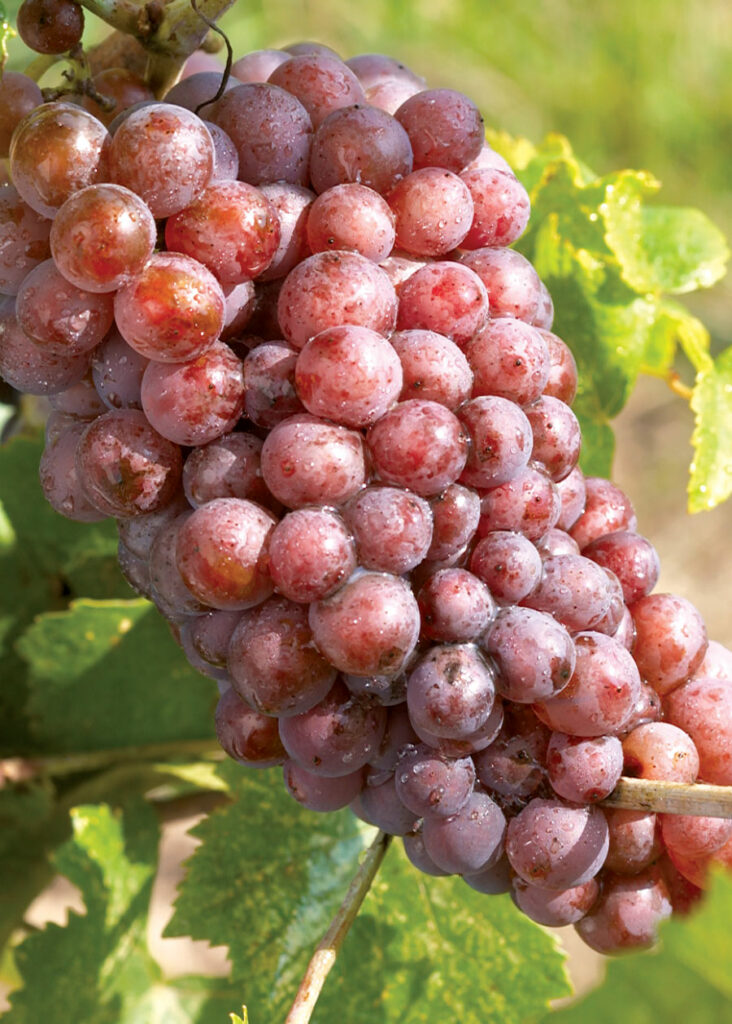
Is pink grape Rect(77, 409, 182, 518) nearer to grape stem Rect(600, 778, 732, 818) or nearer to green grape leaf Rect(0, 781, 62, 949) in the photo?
grape stem Rect(600, 778, 732, 818)

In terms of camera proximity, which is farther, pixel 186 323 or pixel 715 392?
pixel 715 392

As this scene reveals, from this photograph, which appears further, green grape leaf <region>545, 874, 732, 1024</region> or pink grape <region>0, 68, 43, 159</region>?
pink grape <region>0, 68, 43, 159</region>

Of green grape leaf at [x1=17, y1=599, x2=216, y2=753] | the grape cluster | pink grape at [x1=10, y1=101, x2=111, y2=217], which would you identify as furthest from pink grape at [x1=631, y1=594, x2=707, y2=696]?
green grape leaf at [x1=17, y1=599, x2=216, y2=753]

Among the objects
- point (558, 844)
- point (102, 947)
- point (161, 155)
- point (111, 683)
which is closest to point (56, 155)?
point (161, 155)

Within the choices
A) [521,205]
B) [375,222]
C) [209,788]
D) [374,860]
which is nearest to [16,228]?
[375,222]

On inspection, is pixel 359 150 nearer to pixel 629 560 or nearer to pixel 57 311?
pixel 57 311

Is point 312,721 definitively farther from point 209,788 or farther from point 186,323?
point 209,788
